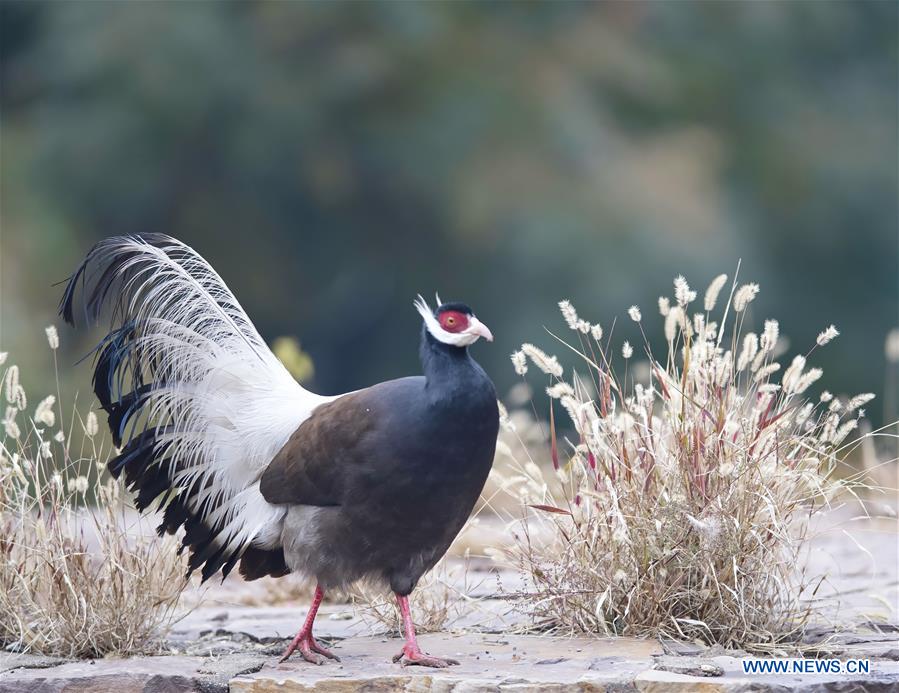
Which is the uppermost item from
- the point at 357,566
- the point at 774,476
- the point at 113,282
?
the point at 113,282

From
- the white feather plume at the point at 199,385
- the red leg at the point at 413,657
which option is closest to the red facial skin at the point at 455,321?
→ the white feather plume at the point at 199,385

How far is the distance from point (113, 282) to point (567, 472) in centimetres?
167

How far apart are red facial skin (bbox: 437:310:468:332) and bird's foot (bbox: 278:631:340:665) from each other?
105 centimetres

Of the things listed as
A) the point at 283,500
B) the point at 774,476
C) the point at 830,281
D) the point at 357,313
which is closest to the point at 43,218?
the point at 357,313

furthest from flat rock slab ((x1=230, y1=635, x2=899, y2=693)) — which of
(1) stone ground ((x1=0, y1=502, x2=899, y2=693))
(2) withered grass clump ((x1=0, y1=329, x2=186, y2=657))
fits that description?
(2) withered grass clump ((x1=0, y1=329, x2=186, y2=657))

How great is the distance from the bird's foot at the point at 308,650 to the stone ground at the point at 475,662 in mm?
34

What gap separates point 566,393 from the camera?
3.87 metres

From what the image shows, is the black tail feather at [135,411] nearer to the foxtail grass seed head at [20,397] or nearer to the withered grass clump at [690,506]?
the foxtail grass seed head at [20,397]

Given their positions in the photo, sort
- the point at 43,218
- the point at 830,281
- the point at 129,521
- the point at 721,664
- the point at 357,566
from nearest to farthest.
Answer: the point at 721,664
the point at 357,566
the point at 129,521
the point at 43,218
the point at 830,281

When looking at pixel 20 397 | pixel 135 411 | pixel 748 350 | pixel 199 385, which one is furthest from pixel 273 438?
pixel 748 350

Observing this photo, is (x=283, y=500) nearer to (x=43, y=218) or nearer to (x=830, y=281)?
(x=43, y=218)

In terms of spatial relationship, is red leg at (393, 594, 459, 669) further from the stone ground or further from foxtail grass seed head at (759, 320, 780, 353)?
foxtail grass seed head at (759, 320, 780, 353)

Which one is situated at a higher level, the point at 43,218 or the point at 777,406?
the point at 43,218

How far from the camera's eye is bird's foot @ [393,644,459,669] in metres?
3.56
